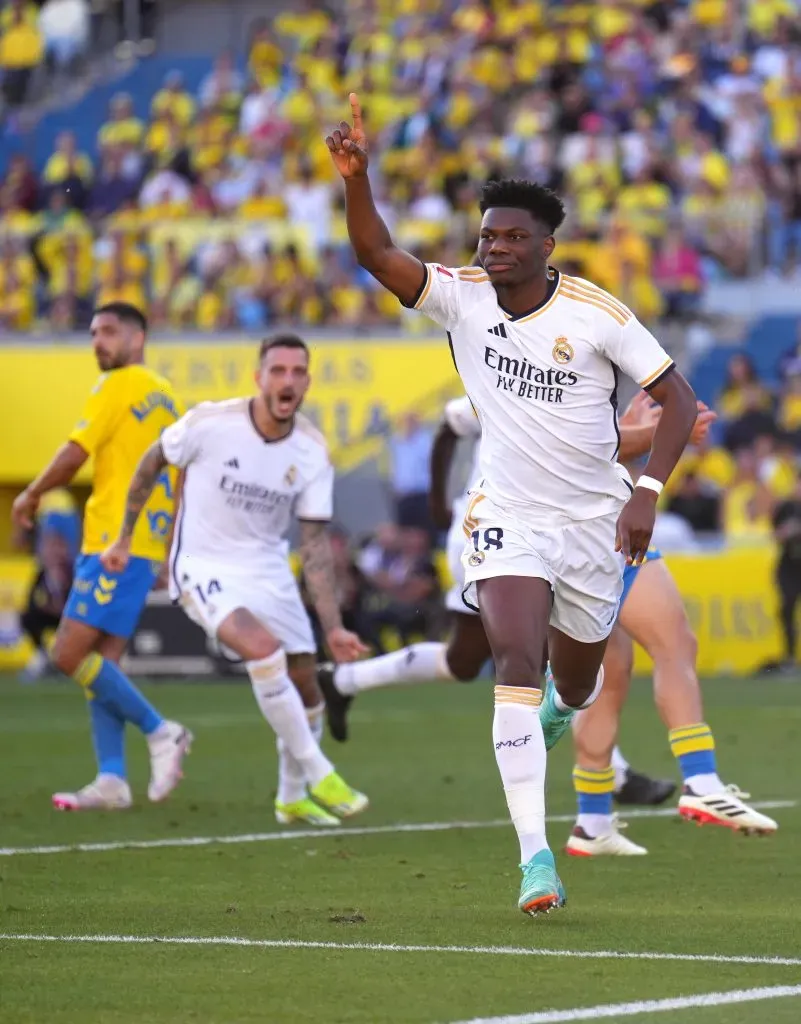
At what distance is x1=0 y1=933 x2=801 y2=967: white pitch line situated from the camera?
6285 mm

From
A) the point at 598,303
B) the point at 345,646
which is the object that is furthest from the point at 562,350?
the point at 345,646

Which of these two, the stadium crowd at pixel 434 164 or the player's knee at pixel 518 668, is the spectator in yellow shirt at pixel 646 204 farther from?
the player's knee at pixel 518 668

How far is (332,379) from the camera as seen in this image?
81.9 feet

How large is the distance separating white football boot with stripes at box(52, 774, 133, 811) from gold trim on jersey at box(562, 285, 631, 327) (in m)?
4.58

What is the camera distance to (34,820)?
10477 mm

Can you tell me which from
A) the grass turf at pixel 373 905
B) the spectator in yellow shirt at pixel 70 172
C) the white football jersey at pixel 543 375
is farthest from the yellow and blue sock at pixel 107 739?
the spectator in yellow shirt at pixel 70 172

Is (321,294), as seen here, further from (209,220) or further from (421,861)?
(421,861)

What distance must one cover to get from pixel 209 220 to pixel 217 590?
17037 mm

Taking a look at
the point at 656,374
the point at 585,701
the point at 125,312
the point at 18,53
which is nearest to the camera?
the point at 656,374

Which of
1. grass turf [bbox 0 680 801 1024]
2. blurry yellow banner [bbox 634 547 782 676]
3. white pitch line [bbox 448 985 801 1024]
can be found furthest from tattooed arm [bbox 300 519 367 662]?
blurry yellow banner [bbox 634 547 782 676]

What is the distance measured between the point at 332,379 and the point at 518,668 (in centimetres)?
1789

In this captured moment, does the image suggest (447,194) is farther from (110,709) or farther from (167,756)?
(167,756)

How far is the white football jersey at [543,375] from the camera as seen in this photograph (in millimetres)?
7539

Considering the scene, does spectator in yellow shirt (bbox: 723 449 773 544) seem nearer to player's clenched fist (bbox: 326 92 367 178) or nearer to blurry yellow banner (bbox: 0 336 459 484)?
blurry yellow banner (bbox: 0 336 459 484)
